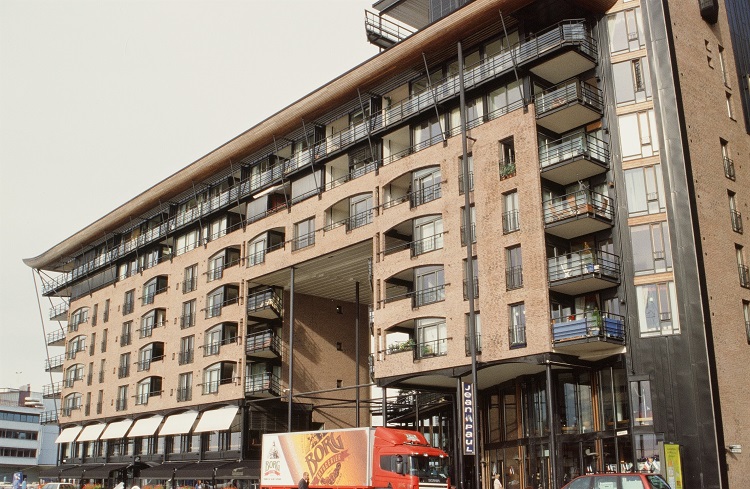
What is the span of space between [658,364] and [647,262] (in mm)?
4862

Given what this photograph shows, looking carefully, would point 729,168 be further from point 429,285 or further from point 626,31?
point 429,285

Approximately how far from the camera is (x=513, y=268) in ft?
132

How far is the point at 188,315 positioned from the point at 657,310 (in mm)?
40889

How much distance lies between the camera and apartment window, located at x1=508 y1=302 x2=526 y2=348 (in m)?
38.8

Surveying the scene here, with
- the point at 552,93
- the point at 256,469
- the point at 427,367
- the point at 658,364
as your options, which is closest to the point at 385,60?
the point at 552,93

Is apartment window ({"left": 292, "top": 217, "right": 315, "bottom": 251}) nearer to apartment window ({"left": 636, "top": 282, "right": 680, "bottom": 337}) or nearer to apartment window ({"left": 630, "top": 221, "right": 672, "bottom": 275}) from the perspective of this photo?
apartment window ({"left": 630, "top": 221, "right": 672, "bottom": 275})

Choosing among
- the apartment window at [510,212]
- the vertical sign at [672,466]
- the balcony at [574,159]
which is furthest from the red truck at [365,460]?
the balcony at [574,159]

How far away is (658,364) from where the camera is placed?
119 feet

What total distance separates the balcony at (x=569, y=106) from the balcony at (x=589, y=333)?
10115 mm

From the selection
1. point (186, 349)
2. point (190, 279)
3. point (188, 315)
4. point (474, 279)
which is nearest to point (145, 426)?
point (186, 349)

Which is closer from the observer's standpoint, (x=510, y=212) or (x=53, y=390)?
(x=510, y=212)

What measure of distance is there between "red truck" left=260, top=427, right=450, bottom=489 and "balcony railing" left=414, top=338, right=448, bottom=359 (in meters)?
6.22

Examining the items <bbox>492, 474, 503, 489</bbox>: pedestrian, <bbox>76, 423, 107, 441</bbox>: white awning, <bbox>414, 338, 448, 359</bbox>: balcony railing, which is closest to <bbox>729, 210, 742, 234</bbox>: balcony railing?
<bbox>414, 338, 448, 359</bbox>: balcony railing

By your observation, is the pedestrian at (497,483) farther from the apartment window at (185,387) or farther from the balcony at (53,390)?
the balcony at (53,390)
